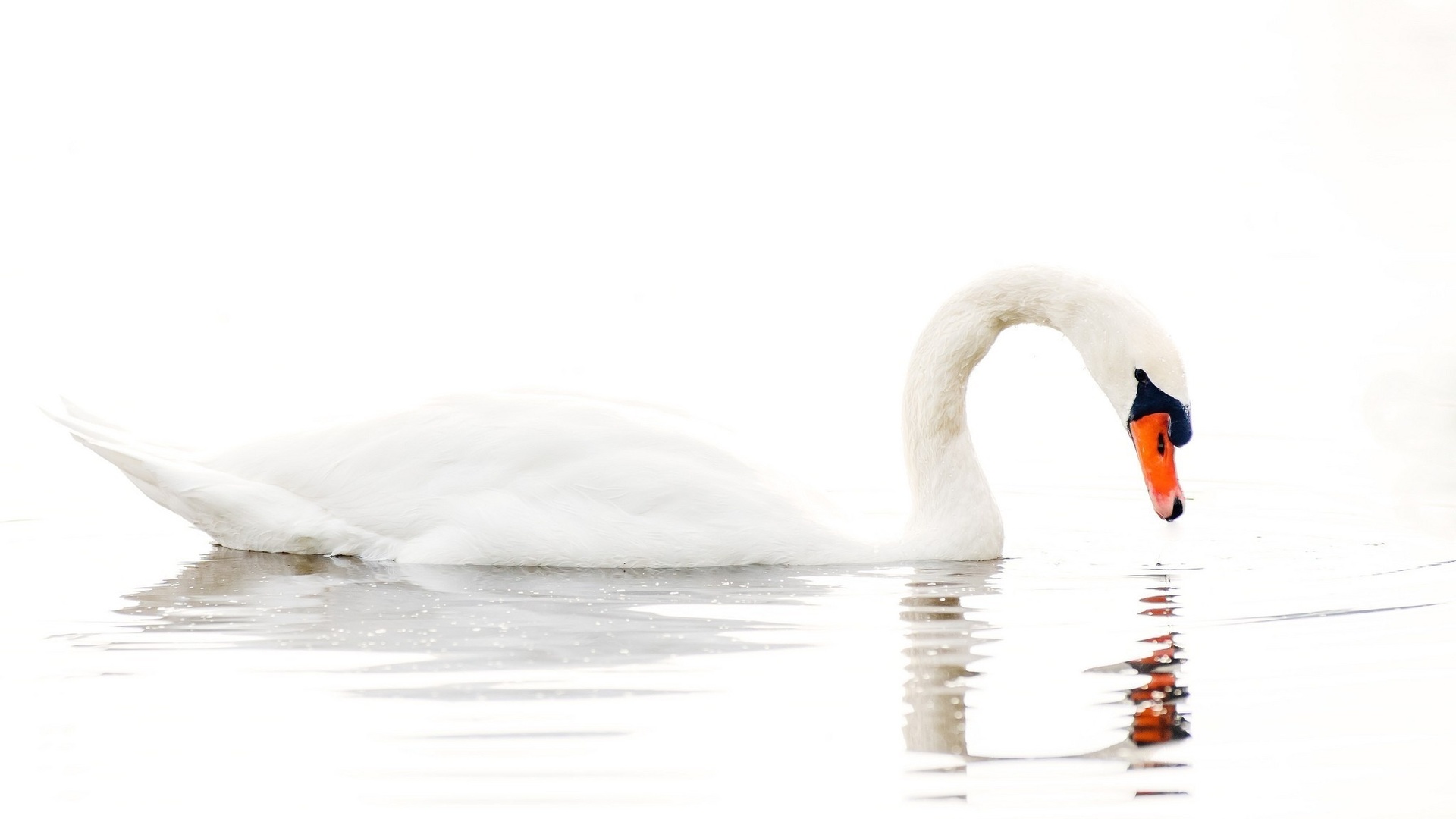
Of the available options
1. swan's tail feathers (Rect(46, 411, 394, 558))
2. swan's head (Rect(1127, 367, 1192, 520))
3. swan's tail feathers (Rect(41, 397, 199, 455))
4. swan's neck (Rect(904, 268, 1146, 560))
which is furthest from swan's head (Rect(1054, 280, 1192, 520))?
swan's tail feathers (Rect(41, 397, 199, 455))

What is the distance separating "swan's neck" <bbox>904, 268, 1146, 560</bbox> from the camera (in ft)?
30.8

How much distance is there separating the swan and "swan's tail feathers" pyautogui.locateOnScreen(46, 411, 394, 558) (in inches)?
0.4

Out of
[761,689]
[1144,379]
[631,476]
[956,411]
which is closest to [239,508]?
[631,476]

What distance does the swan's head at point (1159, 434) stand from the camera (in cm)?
873

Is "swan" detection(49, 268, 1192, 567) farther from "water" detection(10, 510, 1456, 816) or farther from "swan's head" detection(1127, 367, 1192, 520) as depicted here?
"water" detection(10, 510, 1456, 816)

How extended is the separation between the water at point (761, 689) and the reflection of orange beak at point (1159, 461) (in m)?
0.37

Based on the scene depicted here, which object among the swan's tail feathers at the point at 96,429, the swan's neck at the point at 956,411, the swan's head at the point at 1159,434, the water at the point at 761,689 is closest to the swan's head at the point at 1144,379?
the swan's head at the point at 1159,434

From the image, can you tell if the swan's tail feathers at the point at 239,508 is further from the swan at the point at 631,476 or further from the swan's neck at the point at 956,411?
the swan's neck at the point at 956,411

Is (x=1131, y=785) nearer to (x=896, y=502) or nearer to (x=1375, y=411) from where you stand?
(x=896, y=502)

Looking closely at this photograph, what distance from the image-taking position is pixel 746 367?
611 inches

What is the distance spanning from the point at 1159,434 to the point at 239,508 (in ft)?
13.7

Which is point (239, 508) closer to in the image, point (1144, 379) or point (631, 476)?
point (631, 476)

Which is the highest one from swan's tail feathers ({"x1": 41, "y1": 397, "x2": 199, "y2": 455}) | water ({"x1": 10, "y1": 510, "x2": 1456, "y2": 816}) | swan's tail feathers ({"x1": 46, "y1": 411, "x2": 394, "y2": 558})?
swan's tail feathers ({"x1": 41, "y1": 397, "x2": 199, "y2": 455})

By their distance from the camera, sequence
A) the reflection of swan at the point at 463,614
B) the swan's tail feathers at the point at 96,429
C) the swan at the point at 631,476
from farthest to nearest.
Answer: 1. the swan's tail feathers at the point at 96,429
2. the swan at the point at 631,476
3. the reflection of swan at the point at 463,614
